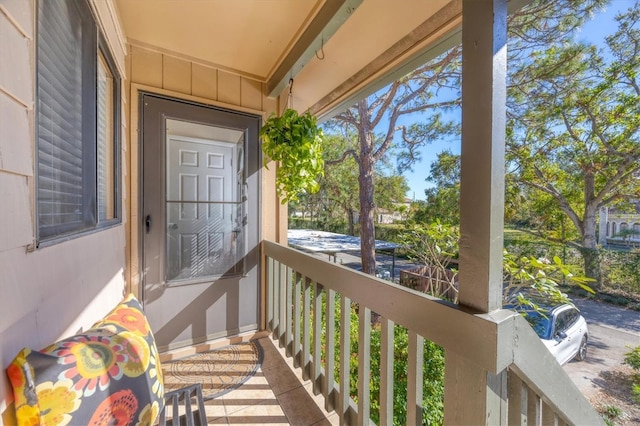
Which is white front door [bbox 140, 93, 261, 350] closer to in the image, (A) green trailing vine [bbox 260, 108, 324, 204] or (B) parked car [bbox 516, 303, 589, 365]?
(A) green trailing vine [bbox 260, 108, 324, 204]

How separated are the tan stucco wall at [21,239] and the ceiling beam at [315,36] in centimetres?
116

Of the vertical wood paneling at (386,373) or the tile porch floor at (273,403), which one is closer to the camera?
the vertical wood paneling at (386,373)

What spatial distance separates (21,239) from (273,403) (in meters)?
1.59

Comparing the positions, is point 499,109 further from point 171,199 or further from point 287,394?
point 171,199

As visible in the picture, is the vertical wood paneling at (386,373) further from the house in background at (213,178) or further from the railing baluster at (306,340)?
the railing baluster at (306,340)

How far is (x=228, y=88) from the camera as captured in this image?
228 centimetres

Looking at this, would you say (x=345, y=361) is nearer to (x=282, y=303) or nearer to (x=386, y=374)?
(x=386, y=374)

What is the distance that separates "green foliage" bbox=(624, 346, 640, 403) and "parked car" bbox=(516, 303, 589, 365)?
125mm

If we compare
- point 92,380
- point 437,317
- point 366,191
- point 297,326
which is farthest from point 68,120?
point 366,191

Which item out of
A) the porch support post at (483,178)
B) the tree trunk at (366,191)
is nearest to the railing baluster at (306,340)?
the porch support post at (483,178)

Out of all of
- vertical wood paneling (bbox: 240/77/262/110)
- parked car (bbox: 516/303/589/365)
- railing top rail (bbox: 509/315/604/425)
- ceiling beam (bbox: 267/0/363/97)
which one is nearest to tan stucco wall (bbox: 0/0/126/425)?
ceiling beam (bbox: 267/0/363/97)

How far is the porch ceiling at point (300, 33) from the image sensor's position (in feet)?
4.69

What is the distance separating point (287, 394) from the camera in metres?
1.78

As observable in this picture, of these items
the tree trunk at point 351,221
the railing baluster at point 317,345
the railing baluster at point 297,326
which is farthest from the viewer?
the tree trunk at point 351,221
